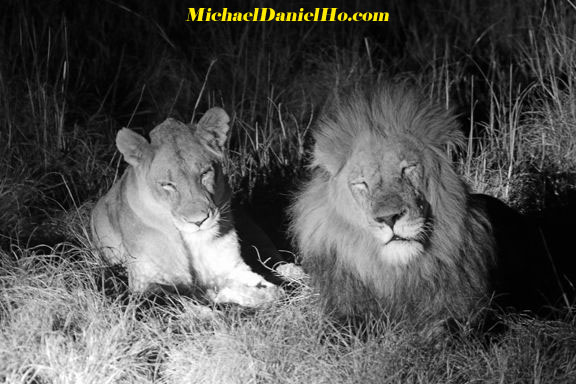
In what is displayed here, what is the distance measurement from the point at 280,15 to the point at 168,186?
3263mm

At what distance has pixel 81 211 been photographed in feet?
16.4

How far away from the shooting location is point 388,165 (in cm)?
338

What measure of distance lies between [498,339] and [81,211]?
2.27m

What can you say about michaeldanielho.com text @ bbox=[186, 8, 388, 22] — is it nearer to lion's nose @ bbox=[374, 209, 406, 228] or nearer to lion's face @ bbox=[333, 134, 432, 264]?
lion's face @ bbox=[333, 134, 432, 264]

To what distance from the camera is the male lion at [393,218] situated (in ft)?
11.1

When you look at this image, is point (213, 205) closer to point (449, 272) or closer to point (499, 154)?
point (449, 272)

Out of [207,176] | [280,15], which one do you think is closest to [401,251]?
[207,176]

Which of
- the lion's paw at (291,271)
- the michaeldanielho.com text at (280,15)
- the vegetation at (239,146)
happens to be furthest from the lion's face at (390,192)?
the michaeldanielho.com text at (280,15)

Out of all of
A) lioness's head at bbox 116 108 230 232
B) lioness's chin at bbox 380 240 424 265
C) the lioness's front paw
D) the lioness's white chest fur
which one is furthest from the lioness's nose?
lioness's chin at bbox 380 240 424 265

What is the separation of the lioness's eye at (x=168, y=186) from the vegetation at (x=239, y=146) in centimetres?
46

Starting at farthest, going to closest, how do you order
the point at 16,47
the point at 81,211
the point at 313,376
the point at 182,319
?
the point at 16,47 → the point at 81,211 → the point at 182,319 → the point at 313,376

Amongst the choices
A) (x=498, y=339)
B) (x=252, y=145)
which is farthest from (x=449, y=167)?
(x=252, y=145)

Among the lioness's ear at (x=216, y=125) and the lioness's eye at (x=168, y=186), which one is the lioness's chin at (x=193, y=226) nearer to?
the lioness's eye at (x=168, y=186)

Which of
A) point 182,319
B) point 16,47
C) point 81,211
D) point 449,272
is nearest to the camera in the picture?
point 449,272
